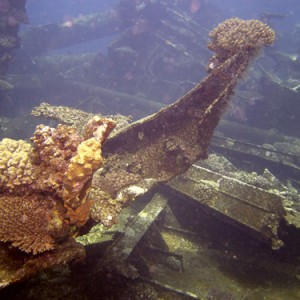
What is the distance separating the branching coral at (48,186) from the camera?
3.01 metres

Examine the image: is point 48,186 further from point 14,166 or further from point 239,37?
point 239,37

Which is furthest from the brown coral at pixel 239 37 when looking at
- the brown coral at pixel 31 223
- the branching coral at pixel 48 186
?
the brown coral at pixel 31 223

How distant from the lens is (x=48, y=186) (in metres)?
3.36

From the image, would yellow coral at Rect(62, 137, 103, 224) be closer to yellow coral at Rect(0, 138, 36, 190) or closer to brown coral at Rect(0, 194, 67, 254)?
brown coral at Rect(0, 194, 67, 254)

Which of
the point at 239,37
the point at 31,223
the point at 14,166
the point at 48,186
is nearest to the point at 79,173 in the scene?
the point at 48,186

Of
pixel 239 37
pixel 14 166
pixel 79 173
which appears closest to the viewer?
pixel 79 173

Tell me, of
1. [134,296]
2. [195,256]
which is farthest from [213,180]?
[134,296]

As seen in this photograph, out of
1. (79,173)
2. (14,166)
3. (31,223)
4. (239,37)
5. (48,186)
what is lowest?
(31,223)

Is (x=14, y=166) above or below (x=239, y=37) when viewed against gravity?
below

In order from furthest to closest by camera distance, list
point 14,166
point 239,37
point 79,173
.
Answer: point 239,37
point 14,166
point 79,173

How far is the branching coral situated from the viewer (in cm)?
301

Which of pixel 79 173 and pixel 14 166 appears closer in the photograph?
pixel 79 173

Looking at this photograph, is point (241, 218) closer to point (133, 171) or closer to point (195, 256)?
point (195, 256)

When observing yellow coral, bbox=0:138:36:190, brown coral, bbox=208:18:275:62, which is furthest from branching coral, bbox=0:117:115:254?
brown coral, bbox=208:18:275:62
